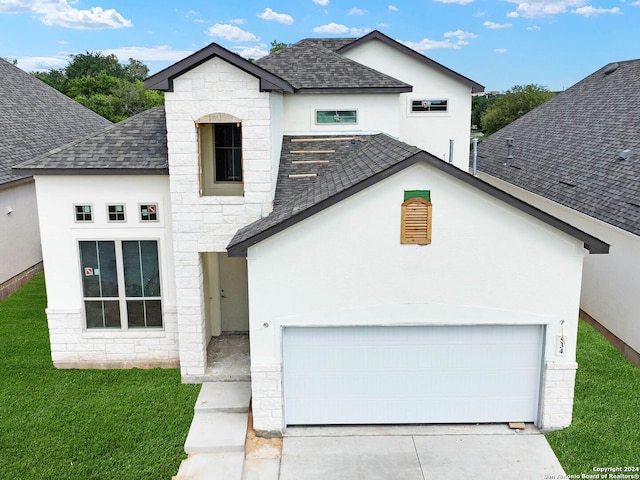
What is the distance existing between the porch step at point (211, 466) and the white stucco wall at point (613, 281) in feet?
30.6

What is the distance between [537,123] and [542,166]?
5749 millimetres

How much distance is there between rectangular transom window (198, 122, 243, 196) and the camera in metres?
11.8

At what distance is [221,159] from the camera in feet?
39.3

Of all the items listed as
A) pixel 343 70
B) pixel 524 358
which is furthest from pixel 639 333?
pixel 343 70

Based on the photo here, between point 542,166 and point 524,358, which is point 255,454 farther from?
point 542,166

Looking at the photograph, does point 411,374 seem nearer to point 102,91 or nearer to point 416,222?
point 416,222

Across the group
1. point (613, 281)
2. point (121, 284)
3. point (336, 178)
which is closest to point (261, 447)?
point (121, 284)

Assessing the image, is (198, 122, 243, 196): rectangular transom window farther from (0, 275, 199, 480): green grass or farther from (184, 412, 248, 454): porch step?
Answer: (184, 412, 248, 454): porch step

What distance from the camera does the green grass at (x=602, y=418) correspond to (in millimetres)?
8914

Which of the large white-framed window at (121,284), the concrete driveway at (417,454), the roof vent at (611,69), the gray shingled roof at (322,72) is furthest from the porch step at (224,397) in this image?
the roof vent at (611,69)

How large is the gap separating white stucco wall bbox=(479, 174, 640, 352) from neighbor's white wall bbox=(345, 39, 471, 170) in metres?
4.96

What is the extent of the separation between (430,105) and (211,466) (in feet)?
47.9

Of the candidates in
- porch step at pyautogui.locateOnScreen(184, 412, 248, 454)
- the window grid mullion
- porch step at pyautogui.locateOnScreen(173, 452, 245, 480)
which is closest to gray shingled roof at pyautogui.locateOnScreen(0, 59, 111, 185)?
the window grid mullion

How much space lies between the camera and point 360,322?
952cm
